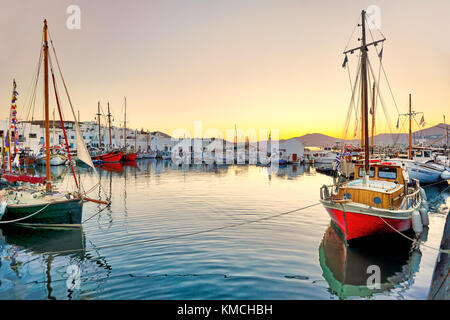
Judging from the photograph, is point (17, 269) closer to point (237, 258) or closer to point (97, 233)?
point (97, 233)

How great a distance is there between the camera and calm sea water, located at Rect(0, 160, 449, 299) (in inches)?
347

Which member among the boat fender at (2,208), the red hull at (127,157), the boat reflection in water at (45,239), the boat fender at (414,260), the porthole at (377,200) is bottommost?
the boat fender at (414,260)

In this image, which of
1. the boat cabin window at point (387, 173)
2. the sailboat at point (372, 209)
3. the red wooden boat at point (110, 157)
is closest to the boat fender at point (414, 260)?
the sailboat at point (372, 209)

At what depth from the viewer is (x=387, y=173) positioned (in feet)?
54.6

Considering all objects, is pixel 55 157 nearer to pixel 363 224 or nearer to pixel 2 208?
pixel 2 208

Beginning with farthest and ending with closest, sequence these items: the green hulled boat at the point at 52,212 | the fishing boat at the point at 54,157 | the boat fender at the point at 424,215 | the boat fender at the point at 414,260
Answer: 1. the fishing boat at the point at 54,157
2. the boat fender at the point at 424,215
3. the green hulled boat at the point at 52,212
4. the boat fender at the point at 414,260

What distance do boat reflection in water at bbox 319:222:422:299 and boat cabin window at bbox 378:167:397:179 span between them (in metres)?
3.97

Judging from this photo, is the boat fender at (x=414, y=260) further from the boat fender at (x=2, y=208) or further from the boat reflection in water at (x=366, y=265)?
the boat fender at (x=2, y=208)

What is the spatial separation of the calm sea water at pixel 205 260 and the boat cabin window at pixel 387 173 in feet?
12.3

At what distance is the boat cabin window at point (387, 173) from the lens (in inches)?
645

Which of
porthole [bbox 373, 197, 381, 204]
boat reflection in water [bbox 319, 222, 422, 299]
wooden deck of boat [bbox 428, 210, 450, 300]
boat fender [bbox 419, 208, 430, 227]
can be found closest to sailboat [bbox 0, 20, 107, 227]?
boat reflection in water [bbox 319, 222, 422, 299]

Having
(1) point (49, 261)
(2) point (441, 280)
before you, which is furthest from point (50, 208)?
(2) point (441, 280)
